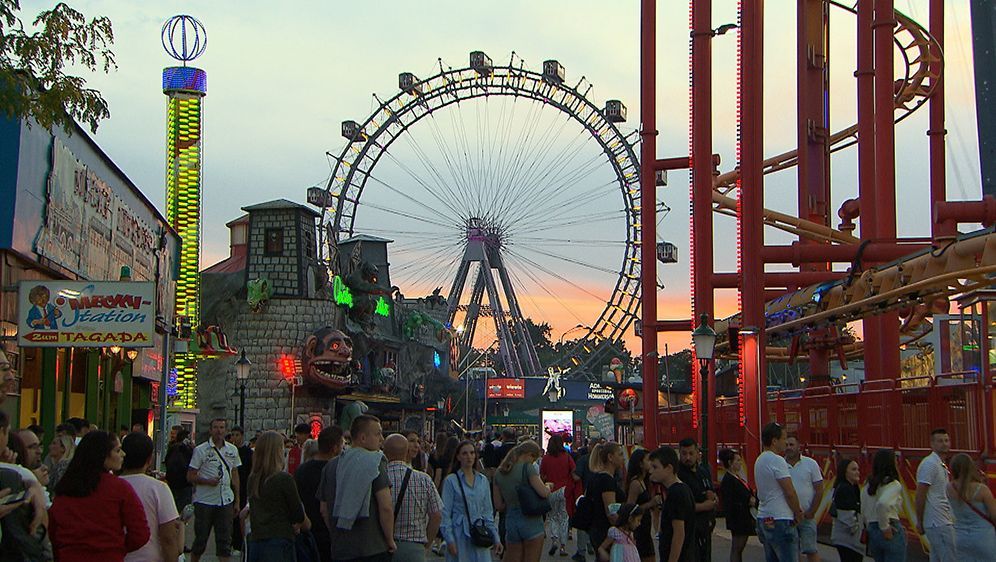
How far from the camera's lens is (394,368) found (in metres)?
62.4

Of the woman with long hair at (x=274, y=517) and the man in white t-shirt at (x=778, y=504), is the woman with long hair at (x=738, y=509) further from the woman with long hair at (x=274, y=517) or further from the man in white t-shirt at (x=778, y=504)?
the woman with long hair at (x=274, y=517)

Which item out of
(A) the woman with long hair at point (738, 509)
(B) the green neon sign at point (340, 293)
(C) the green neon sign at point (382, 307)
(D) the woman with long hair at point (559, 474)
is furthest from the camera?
(C) the green neon sign at point (382, 307)


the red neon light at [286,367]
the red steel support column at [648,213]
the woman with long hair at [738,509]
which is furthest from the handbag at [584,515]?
the red neon light at [286,367]

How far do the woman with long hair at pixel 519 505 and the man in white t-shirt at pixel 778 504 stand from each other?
188 centimetres

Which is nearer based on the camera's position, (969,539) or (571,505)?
(969,539)

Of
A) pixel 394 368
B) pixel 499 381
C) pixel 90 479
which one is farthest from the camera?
pixel 499 381

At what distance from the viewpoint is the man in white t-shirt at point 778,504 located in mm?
11461

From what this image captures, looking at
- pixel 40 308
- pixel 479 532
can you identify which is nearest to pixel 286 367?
pixel 40 308

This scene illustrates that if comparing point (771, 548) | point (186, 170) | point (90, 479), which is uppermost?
point (186, 170)

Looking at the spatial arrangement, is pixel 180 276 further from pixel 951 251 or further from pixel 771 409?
pixel 951 251

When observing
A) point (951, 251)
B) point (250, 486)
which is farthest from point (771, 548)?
point (951, 251)

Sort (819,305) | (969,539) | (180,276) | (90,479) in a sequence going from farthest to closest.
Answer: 1. (180,276)
2. (819,305)
3. (969,539)
4. (90,479)

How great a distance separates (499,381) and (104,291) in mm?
59938

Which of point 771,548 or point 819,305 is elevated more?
point 819,305
